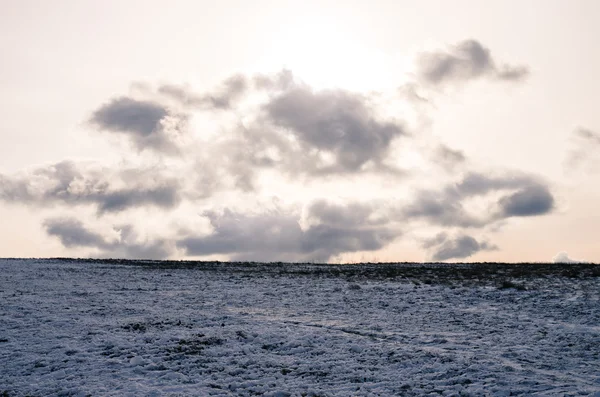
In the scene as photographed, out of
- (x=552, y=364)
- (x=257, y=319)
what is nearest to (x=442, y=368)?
(x=552, y=364)

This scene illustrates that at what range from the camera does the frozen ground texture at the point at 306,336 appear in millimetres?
14289

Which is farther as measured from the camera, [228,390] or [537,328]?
[537,328]

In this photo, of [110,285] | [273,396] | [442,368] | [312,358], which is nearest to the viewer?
[273,396]

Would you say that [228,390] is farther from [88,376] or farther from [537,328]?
[537,328]

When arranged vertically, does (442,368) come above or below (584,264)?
below

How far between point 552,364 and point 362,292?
42.7 feet

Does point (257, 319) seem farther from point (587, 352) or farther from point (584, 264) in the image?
point (584, 264)

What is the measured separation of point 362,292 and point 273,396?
14959mm

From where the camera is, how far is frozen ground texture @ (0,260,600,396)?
14289mm

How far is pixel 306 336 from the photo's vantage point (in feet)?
60.7

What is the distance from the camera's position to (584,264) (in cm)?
3928

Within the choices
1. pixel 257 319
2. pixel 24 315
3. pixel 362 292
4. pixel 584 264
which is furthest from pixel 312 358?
pixel 584 264

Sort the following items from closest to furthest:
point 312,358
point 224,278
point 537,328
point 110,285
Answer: point 312,358
point 537,328
point 110,285
point 224,278

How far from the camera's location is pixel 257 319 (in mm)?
21703
